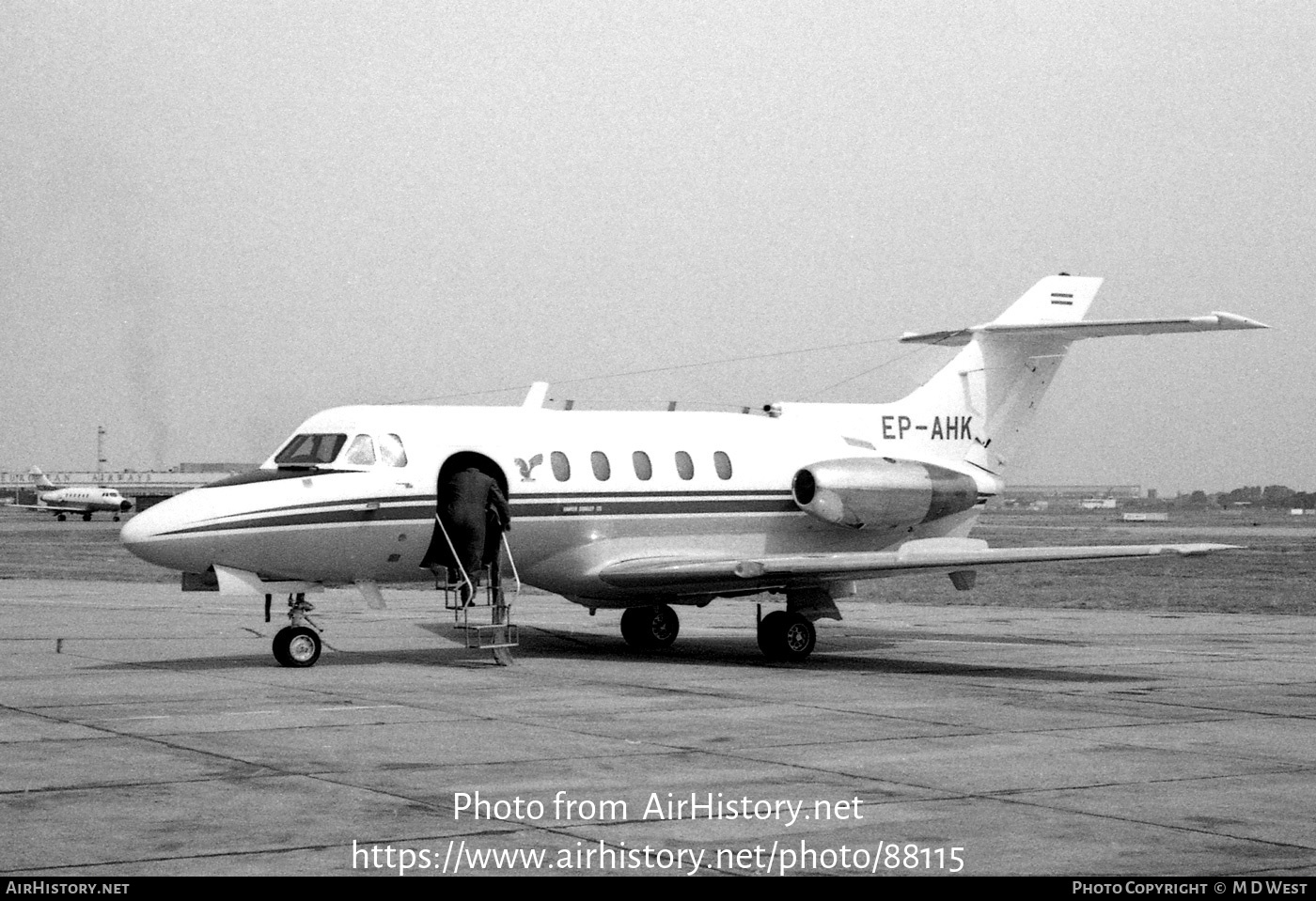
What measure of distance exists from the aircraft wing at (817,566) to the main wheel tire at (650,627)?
6.14 feet

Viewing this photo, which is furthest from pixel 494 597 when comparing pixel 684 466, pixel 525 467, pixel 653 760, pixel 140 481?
pixel 140 481

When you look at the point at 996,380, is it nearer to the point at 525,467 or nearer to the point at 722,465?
the point at 722,465

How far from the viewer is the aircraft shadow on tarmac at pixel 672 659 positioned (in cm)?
1892

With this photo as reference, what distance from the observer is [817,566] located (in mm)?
19797

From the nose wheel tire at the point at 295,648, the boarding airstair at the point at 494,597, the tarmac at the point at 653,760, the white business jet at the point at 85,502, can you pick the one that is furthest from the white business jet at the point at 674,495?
the white business jet at the point at 85,502

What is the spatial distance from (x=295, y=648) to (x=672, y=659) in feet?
16.4

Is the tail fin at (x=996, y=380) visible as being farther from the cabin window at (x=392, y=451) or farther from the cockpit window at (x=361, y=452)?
the cockpit window at (x=361, y=452)

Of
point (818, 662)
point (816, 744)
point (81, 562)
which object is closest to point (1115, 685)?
point (818, 662)

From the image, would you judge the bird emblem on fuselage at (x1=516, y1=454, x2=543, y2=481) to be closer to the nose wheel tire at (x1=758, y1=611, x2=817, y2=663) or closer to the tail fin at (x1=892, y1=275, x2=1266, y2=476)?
the nose wheel tire at (x1=758, y1=611, x2=817, y2=663)

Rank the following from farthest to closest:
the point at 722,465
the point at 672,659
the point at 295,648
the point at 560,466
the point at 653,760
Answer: the point at 722,465 → the point at 672,659 → the point at 560,466 → the point at 295,648 → the point at 653,760

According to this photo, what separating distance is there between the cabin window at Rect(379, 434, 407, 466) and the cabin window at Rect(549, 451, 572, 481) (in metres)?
2.02

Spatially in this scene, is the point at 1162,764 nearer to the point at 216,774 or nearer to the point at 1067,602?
the point at 216,774

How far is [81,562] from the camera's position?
5100 centimetres
